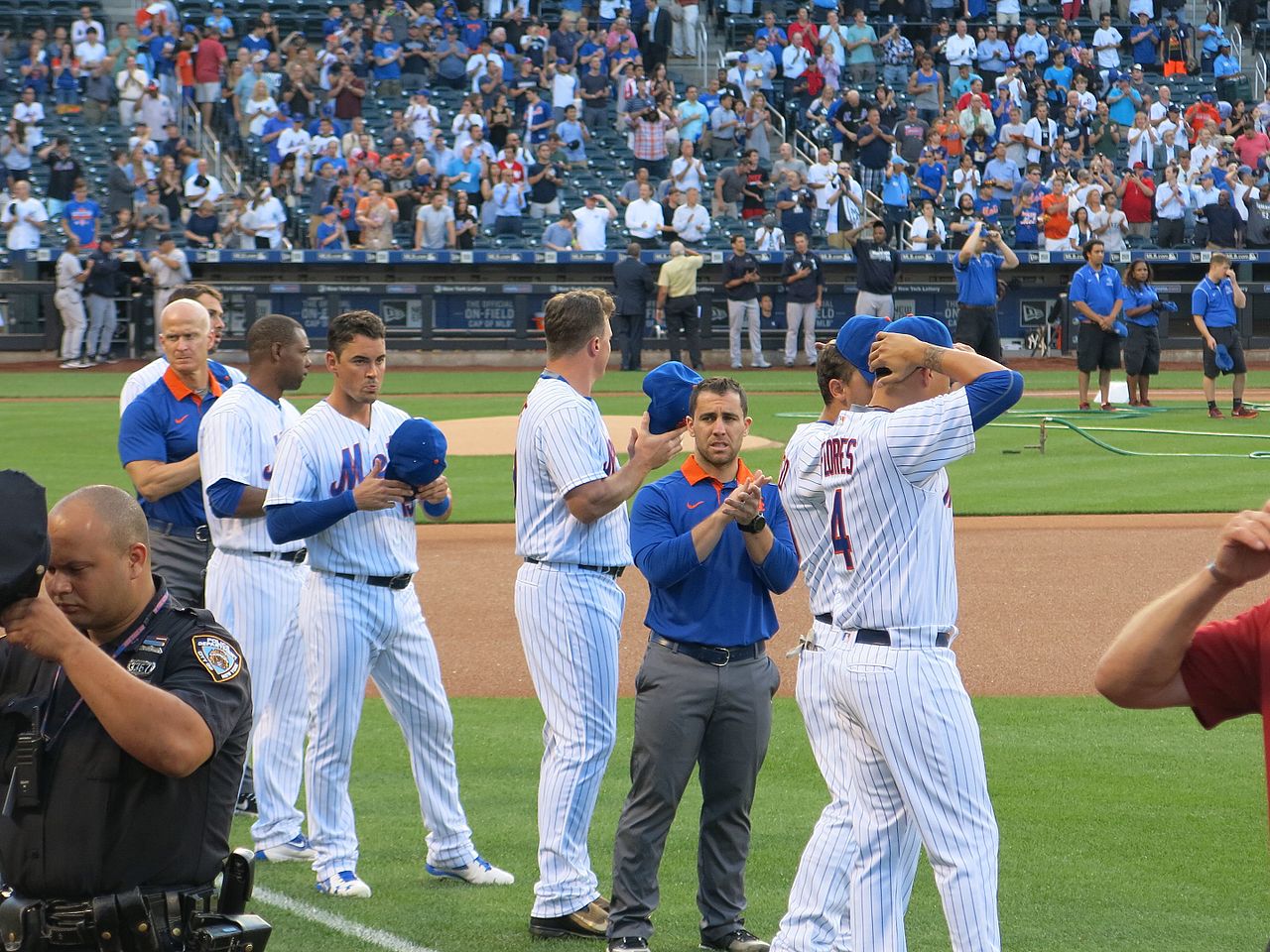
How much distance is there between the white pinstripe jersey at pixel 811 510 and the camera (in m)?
4.70

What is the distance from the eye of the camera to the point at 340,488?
605 centimetres

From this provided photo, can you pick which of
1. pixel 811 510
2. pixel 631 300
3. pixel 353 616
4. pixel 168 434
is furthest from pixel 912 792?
pixel 631 300

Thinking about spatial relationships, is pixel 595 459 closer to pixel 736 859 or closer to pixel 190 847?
pixel 736 859

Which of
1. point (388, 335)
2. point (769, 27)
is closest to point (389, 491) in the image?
point (388, 335)

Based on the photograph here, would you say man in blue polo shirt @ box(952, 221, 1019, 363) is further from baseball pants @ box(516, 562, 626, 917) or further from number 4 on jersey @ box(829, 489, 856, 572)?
number 4 on jersey @ box(829, 489, 856, 572)

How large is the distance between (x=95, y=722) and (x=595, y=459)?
250cm

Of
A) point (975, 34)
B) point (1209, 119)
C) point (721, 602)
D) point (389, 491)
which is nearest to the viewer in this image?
point (721, 602)

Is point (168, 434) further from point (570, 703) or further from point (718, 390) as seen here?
point (718, 390)

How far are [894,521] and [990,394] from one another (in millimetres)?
451

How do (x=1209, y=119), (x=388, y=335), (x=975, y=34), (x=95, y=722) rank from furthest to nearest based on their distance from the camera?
(x=975, y=34), (x=1209, y=119), (x=388, y=335), (x=95, y=722)

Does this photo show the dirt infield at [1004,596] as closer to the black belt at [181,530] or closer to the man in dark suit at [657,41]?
the black belt at [181,530]

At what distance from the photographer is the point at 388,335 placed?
28.4 m

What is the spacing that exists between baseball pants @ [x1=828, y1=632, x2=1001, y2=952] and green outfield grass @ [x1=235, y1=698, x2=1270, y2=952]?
106cm

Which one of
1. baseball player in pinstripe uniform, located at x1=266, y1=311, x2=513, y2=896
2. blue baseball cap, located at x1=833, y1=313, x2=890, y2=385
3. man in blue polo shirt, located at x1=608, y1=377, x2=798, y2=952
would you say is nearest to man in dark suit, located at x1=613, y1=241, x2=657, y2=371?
baseball player in pinstripe uniform, located at x1=266, y1=311, x2=513, y2=896
